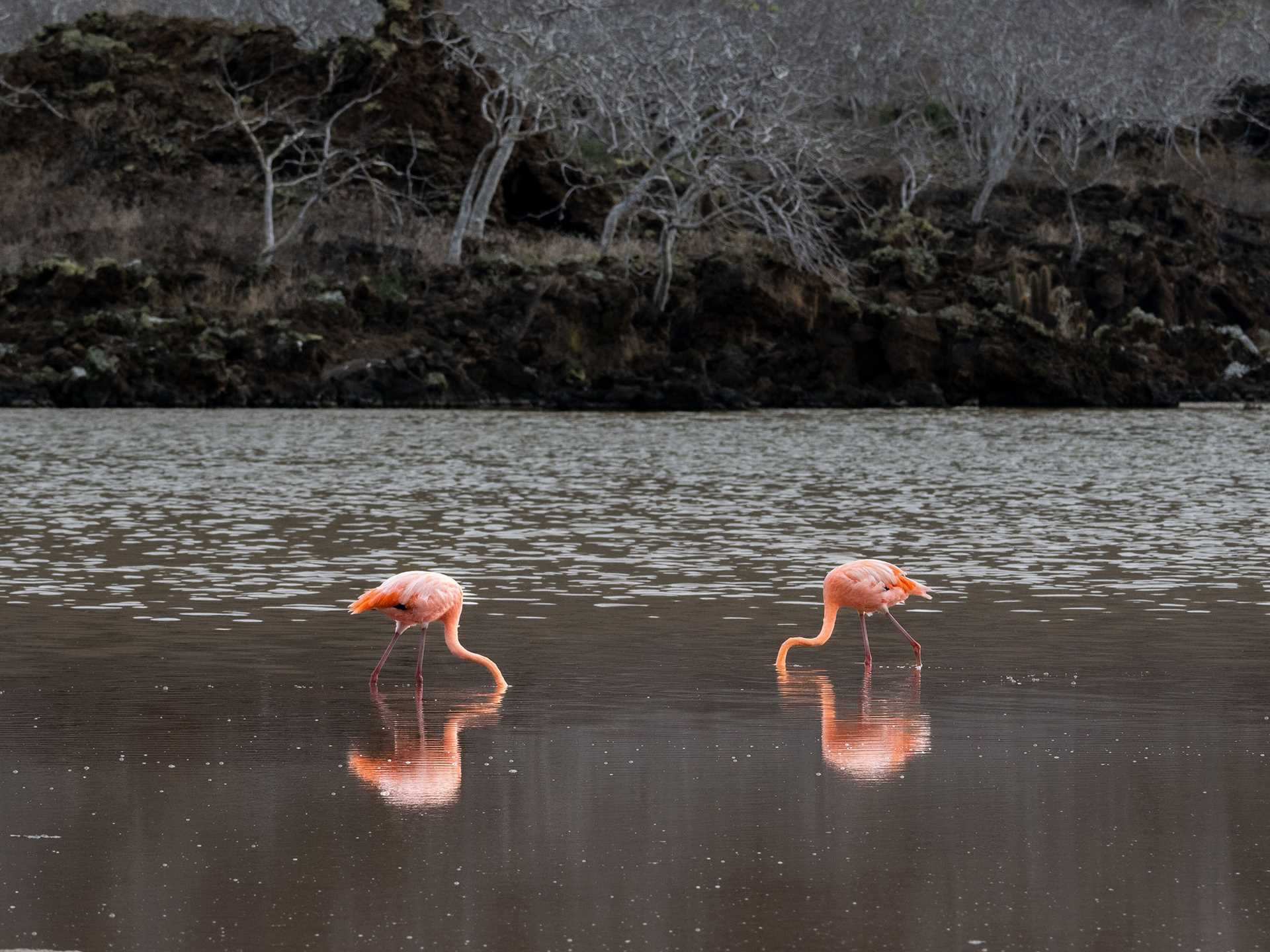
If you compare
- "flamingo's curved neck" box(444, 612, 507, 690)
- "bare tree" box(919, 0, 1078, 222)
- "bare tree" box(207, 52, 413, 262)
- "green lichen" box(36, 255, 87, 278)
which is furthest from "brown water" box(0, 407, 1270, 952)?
"bare tree" box(919, 0, 1078, 222)

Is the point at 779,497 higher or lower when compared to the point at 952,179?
lower

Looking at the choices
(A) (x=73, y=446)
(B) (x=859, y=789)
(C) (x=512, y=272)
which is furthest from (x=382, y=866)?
(C) (x=512, y=272)

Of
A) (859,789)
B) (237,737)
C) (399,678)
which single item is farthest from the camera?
(399,678)

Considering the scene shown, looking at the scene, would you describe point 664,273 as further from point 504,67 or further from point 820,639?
point 820,639

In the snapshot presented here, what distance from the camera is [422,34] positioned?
211 ft

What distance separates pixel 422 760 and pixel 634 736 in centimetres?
102

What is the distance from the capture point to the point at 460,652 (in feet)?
34.8

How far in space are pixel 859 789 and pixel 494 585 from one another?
25.6 feet

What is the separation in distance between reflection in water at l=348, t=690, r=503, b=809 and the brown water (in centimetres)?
3

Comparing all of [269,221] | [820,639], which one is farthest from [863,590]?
[269,221]

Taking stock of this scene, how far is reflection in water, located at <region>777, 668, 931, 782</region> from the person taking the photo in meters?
8.98

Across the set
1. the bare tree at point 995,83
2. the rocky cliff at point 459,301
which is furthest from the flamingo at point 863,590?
the bare tree at point 995,83

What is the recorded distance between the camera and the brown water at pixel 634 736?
655 centimetres

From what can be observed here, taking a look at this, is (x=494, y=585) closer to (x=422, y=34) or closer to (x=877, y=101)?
(x=422, y=34)
